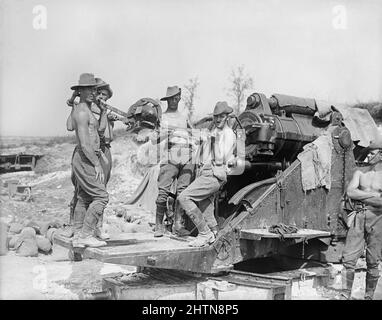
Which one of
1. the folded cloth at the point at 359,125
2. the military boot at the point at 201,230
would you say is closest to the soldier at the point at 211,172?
the military boot at the point at 201,230

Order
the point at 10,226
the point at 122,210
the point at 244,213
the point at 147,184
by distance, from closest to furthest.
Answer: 1. the point at 244,213
2. the point at 10,226
3. the point at 122,210
4. the point at 147,184

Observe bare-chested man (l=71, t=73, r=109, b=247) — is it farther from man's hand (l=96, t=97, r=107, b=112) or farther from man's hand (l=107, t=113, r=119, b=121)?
man's hand (l=107, t=113, r=119, b=121)

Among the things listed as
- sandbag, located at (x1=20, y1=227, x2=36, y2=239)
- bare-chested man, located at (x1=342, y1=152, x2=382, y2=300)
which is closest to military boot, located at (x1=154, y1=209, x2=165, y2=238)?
bare-chested man, located at (x1=342, y1=152, x2=382, y2=300)

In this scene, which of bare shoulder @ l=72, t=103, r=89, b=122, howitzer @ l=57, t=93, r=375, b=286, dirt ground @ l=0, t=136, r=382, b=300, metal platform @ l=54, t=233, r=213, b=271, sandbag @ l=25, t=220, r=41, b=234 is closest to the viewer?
metal platform @ l=54, t=233, r=213, b=271

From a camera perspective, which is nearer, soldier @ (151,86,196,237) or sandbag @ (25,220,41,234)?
soldier @ (151,86,196,237)

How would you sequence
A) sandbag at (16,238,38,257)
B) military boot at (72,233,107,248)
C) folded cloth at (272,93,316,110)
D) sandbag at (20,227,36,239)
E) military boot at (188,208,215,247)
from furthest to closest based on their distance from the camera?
sandbag at (20,227,36,239) → sandbag at (16,238,38,257) → folded cloth at (272,93,316,110) → military boot at (188,208,215,247) → military boot at (72,233,107,248)

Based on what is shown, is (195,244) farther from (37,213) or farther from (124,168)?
(124,168)

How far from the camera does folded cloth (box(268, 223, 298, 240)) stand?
6.38 m

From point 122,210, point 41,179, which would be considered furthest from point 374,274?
point 41,179

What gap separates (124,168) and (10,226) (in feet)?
40.1

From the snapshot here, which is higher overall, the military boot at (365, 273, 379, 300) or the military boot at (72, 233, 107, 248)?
the military boot at (72, 233, 107, 248)

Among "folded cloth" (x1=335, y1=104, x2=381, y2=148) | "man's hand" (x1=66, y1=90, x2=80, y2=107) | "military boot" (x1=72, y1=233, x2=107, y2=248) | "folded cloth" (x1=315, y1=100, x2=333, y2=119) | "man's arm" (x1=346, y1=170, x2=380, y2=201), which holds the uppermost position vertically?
"man's hand" (x1=66, y1=90, x2=80, y2=107)

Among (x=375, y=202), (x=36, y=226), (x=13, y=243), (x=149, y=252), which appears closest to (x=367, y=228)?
(x=375, y=202)

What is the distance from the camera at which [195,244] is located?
6074mm
